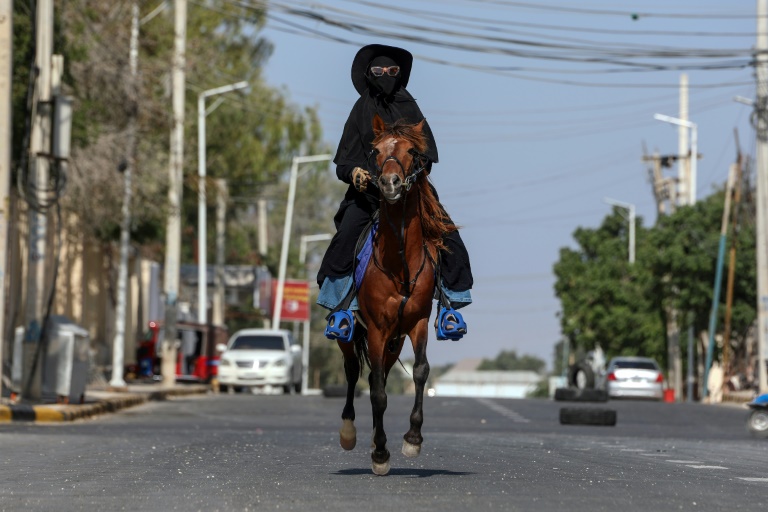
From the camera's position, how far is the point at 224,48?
6212 centimetres

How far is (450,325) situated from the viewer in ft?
35.8

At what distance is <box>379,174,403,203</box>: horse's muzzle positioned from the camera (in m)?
9.86

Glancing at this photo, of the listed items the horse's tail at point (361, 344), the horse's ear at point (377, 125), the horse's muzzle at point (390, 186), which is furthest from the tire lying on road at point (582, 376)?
the horse's muzzle at point (390, 186)

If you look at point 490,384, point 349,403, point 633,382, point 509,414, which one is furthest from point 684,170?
point 490,384

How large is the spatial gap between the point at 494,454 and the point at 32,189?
13144 mm

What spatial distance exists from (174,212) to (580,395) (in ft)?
37.4

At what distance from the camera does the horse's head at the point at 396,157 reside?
32.5 ft

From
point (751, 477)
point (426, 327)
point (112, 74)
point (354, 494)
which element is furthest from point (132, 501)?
point (112, 74)

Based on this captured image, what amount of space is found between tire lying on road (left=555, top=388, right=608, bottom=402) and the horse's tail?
2871cm

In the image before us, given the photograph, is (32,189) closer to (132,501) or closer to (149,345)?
(132,501)

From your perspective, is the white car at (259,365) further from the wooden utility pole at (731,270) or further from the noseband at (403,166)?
the noseband at (403,166)

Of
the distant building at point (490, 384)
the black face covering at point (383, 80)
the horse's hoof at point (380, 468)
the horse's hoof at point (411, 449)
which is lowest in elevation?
the distant building at point (490, 384)

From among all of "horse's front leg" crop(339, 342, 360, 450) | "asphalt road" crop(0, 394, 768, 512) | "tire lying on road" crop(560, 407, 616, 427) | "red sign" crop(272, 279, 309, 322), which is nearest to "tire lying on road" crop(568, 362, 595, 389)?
"tire lying on road" crop(560, 407, 616, 427)

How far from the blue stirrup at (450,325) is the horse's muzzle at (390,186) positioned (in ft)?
4.34
